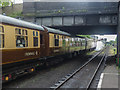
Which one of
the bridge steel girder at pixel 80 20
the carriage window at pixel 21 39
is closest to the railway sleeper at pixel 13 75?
the carriage window at pixel 21 39

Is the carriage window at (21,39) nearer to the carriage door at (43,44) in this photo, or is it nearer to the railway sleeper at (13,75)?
the railway sleeper at (13,75)

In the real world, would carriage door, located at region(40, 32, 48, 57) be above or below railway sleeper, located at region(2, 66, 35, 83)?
above

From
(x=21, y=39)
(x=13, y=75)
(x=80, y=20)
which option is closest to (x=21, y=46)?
(x=21, y=39)

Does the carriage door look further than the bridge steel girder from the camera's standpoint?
No

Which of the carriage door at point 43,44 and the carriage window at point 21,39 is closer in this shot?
the carriage window at point 21,39

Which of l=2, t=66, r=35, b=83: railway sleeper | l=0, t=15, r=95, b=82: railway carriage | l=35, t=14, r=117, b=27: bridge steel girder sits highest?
l=35, t=14, r=117, b=27: bridge steel girder

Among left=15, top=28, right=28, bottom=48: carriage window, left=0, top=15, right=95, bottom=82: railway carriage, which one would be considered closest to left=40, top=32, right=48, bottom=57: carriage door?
left=0, top=15, right=95, bottom=82: railway carriage

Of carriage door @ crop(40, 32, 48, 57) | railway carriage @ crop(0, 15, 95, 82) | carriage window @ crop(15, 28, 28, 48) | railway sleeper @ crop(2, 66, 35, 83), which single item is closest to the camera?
railway carriage @ crop(0, 15, 95, 82)

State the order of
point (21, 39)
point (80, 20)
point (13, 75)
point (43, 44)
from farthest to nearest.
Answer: point (80, 20) < point (43, 44) < point (21, 39) < point (13, 75)

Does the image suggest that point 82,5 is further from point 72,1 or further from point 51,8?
point 51,8

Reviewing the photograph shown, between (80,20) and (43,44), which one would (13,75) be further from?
(80,20)

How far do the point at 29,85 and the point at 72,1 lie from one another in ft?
47.3

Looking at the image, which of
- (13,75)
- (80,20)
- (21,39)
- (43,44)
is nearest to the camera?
(13,75)

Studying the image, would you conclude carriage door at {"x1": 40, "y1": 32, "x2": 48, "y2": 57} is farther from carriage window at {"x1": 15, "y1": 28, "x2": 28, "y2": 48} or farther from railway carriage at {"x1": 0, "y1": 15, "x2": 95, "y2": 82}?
carriage window at {"x1": 15, "y1": 28, "x2": 28, "y2": 48}
